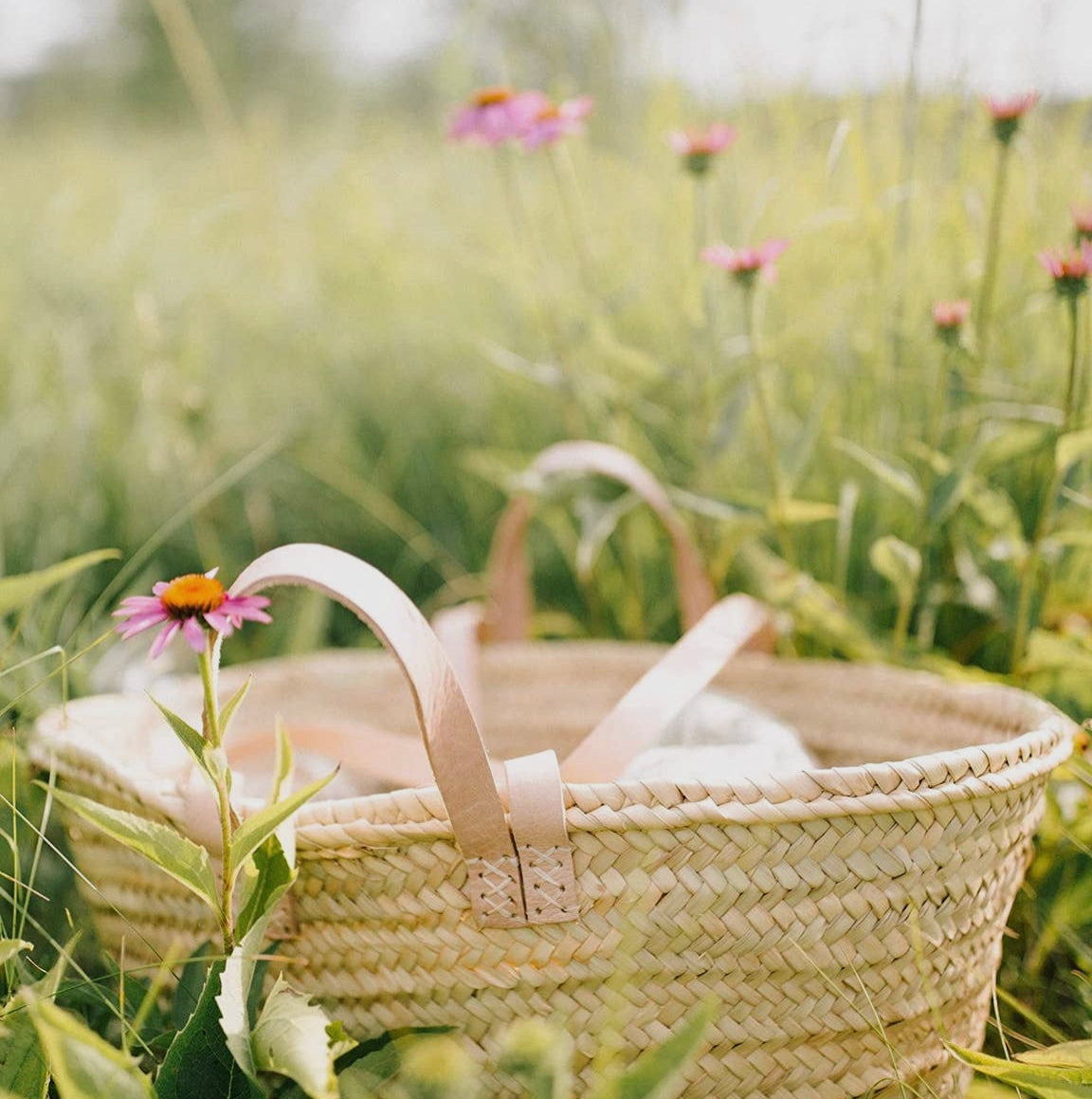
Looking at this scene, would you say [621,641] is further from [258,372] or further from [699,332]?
[258,372]

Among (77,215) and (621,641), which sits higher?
(77,215)

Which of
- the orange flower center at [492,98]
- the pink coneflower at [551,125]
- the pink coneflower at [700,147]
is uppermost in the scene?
the orange flower center at [492,98]

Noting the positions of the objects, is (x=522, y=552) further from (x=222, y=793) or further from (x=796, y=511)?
(x=222, y=793)

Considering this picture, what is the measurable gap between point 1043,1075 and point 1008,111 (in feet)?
2.17

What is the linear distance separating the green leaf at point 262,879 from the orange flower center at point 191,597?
143 millimetres

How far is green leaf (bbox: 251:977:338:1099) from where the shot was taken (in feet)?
1.77

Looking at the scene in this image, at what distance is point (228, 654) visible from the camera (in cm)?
141

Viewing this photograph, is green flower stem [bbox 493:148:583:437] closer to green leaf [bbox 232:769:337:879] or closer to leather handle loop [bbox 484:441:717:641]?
leather handle loop [bbox 484:441:717:641]

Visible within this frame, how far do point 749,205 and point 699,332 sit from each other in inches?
13.6

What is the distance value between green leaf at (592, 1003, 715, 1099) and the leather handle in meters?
0.20

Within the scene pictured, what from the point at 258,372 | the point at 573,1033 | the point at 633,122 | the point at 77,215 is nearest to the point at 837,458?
the point at 633,122

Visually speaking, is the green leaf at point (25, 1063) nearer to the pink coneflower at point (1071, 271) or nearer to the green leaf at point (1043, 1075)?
the green leaf at point (1043, 1075)

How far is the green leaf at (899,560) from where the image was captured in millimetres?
916

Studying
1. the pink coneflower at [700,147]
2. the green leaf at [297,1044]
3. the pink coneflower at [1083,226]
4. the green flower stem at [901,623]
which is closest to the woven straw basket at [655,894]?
the green leaf at [297,1044]
